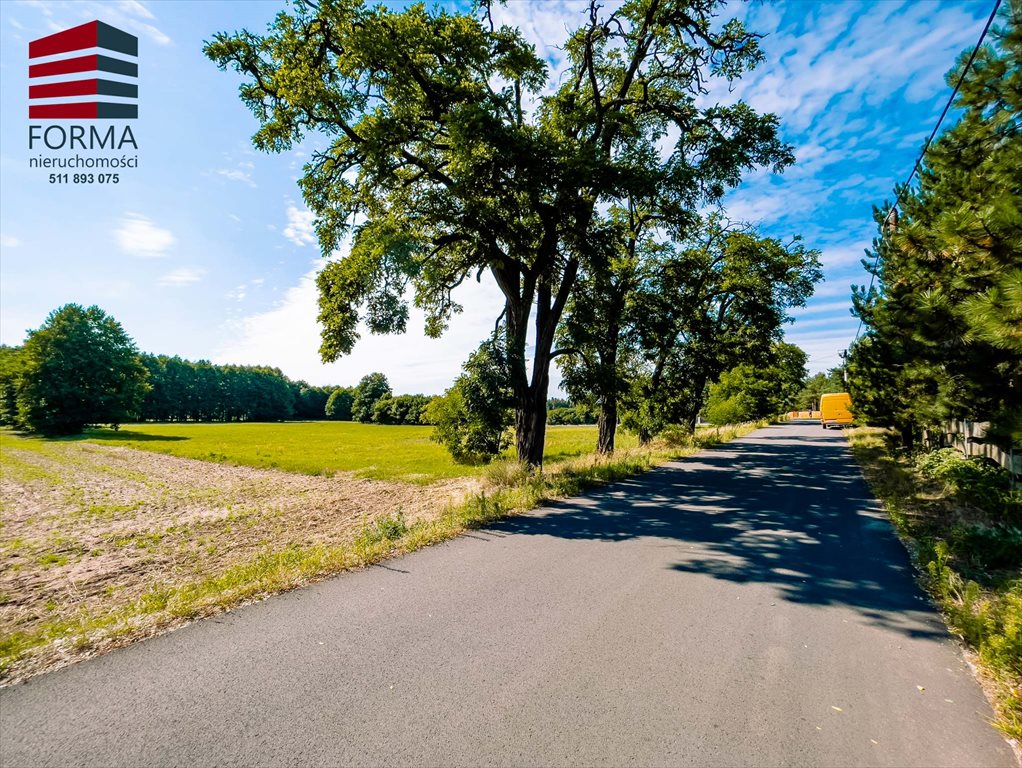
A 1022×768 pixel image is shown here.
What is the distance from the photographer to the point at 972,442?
12023 millimetres

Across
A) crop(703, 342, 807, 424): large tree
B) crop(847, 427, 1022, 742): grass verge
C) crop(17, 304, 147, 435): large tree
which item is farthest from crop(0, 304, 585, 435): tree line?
crop(847, 427, 1022, 742): grass verge

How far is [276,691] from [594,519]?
5.72 meters

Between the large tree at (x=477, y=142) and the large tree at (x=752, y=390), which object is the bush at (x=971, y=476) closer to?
the large tree at (x=477, y=142)

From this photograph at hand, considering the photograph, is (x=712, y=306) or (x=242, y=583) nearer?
(x=242, y=583)

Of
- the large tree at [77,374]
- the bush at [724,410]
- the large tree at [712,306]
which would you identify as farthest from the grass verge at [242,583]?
the large tree at [77,374]

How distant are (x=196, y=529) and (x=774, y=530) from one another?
37.5 ft

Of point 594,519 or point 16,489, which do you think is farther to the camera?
point 16,489

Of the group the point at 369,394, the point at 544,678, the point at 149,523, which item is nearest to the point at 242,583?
the point at 544,678

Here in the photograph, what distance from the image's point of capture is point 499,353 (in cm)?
1165

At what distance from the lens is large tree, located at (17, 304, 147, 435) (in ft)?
141

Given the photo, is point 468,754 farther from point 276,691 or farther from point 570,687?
point 276,691

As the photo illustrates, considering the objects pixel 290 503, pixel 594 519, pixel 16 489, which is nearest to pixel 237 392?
pixel 16 489

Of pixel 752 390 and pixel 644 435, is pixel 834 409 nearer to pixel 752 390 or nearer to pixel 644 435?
pixel 752 390

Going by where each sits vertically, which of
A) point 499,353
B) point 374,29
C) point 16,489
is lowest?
point 16,489
